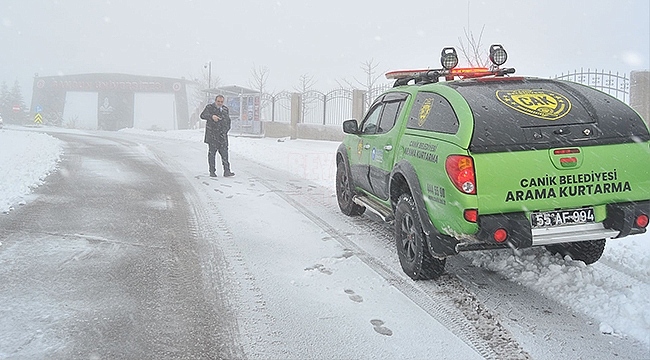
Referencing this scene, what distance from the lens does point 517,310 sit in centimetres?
383

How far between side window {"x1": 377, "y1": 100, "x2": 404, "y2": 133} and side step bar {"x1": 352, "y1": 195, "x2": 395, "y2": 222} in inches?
31.1

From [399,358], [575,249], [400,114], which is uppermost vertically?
[400,114]

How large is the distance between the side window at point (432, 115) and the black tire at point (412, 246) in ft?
2.12

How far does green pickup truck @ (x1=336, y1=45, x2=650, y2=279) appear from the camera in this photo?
145 inches

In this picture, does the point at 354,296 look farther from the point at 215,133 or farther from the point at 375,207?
the point at 215,133

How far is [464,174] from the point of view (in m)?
3.69

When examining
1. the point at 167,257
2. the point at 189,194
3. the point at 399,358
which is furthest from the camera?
the point at 189,194

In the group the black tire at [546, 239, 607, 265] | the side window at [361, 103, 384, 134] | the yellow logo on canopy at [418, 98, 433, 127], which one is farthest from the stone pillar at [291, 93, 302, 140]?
the black tire at [546, 239, 607, 265]

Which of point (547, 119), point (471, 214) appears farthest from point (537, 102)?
point (471, 214)

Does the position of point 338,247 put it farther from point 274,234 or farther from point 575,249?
point 575,249

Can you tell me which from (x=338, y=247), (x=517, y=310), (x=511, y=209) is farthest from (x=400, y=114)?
(x=517, y=310)

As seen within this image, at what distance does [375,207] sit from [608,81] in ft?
32.7

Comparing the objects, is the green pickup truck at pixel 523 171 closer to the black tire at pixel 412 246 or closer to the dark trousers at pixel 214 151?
the black tire at pixel 412 246

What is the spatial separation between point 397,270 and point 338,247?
3.08 ft
